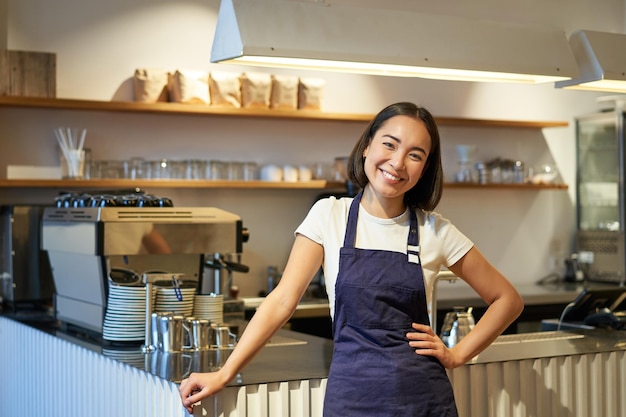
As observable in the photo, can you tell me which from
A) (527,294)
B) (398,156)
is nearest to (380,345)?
(398,156)

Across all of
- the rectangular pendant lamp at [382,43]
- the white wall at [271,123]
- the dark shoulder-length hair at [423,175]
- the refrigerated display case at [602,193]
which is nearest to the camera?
the dark shoulder-length hair at [423,175]

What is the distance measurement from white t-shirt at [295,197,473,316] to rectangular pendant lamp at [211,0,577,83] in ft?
2.28

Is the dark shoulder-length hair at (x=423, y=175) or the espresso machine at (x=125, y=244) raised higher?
the dark shoulder-length hair at (x=423, y=175)

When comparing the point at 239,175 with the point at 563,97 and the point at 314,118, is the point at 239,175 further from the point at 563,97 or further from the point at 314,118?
the point at 563,97

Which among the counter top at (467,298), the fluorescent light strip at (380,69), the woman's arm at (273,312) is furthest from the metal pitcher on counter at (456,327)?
the counter top at (467,298)

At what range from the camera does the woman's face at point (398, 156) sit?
2170 millimetres

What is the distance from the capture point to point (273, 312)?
2189mm

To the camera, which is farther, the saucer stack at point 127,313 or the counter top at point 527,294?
the counter top at point 527,294

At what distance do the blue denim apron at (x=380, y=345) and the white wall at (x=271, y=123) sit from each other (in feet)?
10.7

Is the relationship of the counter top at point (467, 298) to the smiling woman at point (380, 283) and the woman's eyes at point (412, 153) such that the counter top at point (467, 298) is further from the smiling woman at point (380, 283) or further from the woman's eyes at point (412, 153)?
the woman's eyes at point (412, 153)

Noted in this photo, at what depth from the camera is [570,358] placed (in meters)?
3.01

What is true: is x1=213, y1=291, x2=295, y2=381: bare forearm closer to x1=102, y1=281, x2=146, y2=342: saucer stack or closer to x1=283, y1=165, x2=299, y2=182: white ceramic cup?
x1=102, y1=281, x2=146, y2=342: saucer stack

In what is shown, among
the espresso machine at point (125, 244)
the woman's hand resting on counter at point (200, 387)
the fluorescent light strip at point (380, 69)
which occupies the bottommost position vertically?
the woman's hand resting on counter at point (200, 387)

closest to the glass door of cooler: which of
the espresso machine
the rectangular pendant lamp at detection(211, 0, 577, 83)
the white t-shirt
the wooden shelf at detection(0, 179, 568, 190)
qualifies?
the wooden shelf at detection(0, 179, 568, 190)
